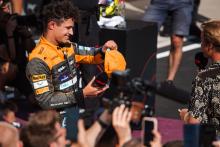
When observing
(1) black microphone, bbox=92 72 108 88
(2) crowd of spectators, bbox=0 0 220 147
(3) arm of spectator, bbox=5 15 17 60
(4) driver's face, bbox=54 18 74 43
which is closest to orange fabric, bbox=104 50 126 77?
(1) black microphone, bbox=92 72 108 88

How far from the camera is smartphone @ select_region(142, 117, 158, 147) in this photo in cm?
374

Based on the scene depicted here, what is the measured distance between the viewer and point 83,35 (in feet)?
23.2

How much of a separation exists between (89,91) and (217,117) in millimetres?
974

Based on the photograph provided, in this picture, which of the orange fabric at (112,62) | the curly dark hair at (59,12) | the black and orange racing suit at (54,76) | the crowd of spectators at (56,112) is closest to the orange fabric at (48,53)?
the black and orange racing suit at (54,76)

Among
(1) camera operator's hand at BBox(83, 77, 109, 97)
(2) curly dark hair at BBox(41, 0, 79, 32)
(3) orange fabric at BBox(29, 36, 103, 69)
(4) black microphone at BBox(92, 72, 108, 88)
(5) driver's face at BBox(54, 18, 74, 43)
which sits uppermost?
(2) curly dark hair at BBox(41, 0, 79, 32)

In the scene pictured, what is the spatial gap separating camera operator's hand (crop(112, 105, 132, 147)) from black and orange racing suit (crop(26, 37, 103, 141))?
152 cm

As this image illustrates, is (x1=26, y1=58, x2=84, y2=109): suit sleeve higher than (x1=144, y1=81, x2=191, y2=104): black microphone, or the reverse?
(x1=144, y1=81, x2=191, y2=104): black microphone

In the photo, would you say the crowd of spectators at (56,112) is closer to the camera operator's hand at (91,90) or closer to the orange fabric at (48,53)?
the camera operator's hand at (91,90)

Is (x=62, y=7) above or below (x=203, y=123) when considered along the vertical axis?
above

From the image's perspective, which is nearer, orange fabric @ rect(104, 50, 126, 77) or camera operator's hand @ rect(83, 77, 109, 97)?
camera operator's hand @ rect(83, 77, 109, 97)

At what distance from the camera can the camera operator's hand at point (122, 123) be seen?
11.7ft

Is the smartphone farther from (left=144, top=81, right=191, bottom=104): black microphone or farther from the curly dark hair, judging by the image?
the curly dark hair

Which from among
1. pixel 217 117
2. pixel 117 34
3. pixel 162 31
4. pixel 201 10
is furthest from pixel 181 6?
pixel 201 10

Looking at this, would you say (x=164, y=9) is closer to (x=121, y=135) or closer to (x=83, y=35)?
(x=83, y=35)
